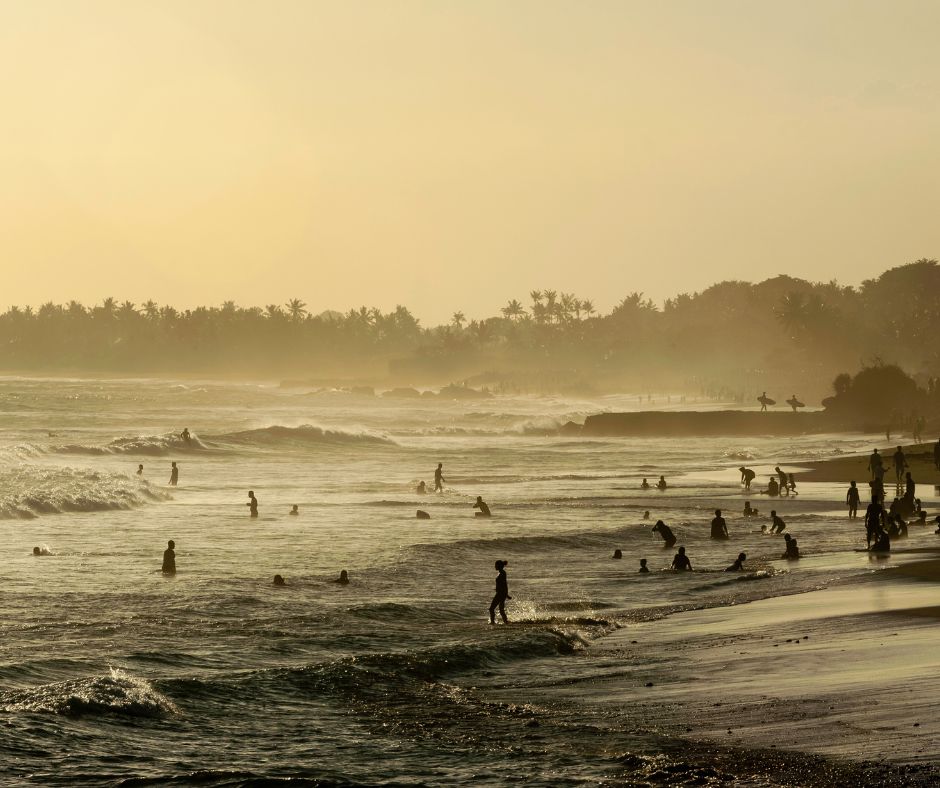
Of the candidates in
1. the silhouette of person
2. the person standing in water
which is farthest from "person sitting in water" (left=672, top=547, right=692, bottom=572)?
the silhouette of person

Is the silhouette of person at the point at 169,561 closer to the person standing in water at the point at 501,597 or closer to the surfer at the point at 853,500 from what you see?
the person standing in water at the point at 501,597

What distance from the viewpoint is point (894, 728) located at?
11.9 metres

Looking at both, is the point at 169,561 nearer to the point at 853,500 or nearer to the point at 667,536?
the point at 667,536

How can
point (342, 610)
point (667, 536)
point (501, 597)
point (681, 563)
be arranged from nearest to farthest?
point (501, 597)
point (342, 610)
point (681, 563)
point (667, 536)

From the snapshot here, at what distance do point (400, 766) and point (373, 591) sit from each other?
12.6 metres

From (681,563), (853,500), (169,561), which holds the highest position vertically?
(853,500)

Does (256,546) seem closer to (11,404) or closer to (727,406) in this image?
(727,406)

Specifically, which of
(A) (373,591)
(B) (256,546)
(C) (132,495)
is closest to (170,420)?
(C) (132,495)

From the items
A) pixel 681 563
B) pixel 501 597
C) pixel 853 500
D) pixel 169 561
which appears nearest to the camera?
pixel 501 597

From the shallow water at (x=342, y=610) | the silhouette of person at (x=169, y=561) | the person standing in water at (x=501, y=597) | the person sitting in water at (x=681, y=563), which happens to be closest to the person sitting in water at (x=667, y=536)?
the shallow water at (x=342, y=610)

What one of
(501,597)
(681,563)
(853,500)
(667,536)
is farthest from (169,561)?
(853,500)

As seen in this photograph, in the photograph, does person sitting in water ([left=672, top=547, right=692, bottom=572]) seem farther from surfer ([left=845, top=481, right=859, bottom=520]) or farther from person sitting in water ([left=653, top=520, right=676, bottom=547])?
surfer ([left=845, top=481, right=859, bottom=520])

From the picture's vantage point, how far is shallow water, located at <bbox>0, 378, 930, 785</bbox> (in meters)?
13.6

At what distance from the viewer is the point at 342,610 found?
2297cm
